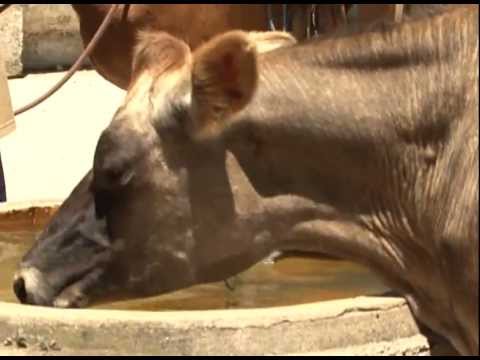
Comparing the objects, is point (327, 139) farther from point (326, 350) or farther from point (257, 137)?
point (326, 350)

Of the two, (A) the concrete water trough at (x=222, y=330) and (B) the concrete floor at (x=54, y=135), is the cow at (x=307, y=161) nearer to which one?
(A) the concrete water trough at (x=222, y=330)

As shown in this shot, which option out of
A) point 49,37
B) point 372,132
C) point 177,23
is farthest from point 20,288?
point 49,37

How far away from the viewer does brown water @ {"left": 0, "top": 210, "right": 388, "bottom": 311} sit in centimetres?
497

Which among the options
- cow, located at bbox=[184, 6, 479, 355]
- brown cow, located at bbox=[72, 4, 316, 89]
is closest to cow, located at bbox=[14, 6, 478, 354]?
cow, located at bbox=[184, 6, 479, 355]

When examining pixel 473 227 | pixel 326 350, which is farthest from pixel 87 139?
pixel 473 227

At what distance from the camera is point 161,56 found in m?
3.92

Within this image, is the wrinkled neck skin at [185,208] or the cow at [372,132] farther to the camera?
the wrinkled neck skin at [185,208]

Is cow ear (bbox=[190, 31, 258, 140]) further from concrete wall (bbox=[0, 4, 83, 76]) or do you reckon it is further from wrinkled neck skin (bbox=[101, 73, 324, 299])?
concrete wall (bbox=[0, 4, 83, 76])

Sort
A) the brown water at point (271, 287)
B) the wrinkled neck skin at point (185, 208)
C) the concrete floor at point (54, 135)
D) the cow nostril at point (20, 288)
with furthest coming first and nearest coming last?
1. the concrete floor at point (54, 135)
2. the brown water at point (271, 287)
3. the cow nostril at point (20, 288)
4. the wrinkled neck skin at point (185, 208)

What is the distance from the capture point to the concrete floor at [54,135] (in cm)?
866

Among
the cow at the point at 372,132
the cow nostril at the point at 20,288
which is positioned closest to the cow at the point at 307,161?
the cow at the point at 372,132

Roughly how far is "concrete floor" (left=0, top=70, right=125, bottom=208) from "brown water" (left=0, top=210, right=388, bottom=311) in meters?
2.59

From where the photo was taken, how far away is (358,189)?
374 centimetres

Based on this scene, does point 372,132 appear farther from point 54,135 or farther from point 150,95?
point 54,135
